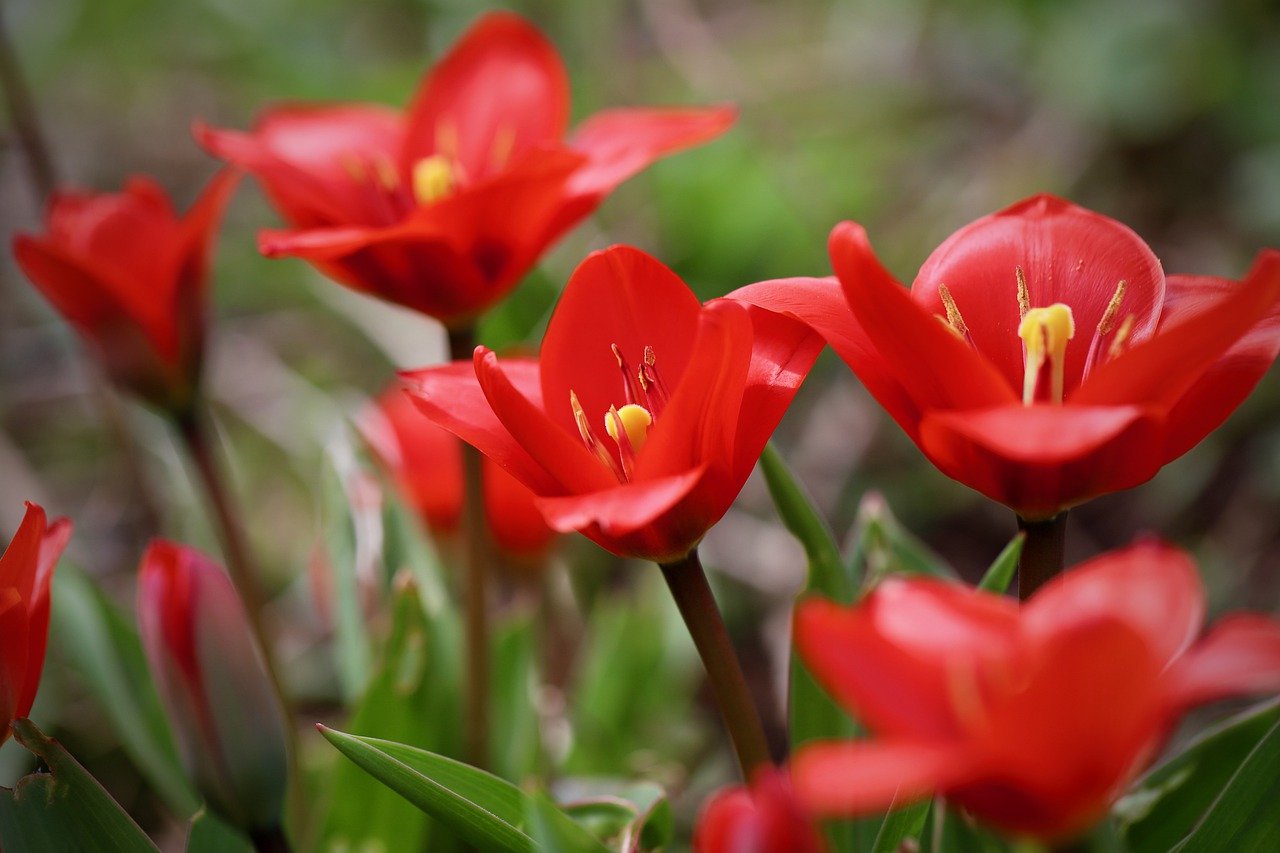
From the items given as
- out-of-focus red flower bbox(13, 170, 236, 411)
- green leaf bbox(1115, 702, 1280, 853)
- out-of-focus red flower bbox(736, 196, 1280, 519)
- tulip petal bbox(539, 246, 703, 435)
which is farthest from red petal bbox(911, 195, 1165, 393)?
out-of-focus red flower bbox(13, 170, 236, 411)

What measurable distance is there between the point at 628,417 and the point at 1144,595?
21 centimetres

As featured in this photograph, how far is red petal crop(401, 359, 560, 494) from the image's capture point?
0.44m

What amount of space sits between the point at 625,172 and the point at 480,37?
0.25 metres

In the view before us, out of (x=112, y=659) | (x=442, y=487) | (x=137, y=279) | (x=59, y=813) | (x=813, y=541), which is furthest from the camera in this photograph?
(x=442, y=487)

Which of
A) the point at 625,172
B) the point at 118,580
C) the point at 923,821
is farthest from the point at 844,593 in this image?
the point at 118,580

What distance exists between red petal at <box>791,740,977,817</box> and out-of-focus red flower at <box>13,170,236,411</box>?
0.55 metres

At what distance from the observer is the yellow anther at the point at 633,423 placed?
0.46 m

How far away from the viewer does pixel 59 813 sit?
1.57 ft

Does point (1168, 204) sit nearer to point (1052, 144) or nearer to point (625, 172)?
point (1052, 144)

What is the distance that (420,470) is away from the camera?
3.09ft

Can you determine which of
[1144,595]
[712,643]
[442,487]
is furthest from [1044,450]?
[442,487]

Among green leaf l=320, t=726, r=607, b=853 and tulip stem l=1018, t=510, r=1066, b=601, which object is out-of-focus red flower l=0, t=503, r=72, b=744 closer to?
green leaf l=320, t=726, r=607, b=853

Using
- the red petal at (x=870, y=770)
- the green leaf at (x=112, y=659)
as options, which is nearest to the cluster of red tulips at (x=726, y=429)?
the red petal at (x=870, y=770)

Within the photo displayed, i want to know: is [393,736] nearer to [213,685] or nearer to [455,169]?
[213,685]
